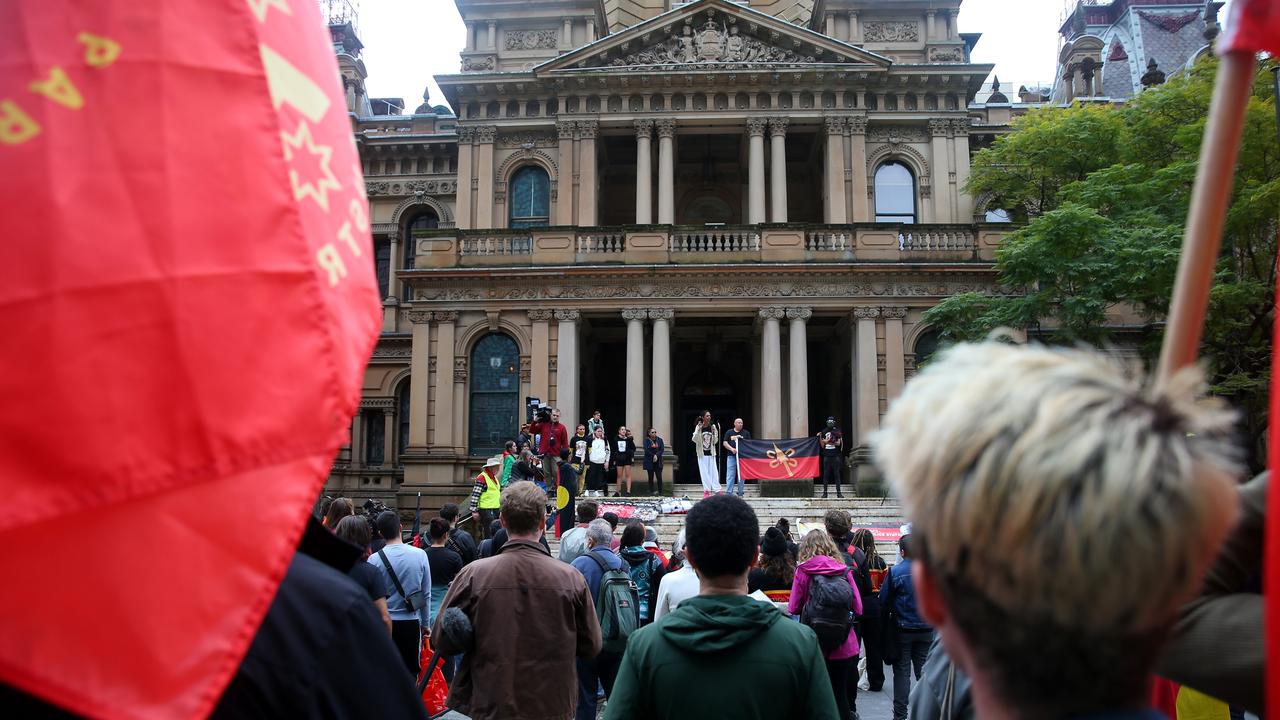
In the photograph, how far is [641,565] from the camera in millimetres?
9531

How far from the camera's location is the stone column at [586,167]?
102 ft

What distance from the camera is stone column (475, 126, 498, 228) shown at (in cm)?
3206

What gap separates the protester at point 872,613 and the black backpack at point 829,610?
1877 millimetres

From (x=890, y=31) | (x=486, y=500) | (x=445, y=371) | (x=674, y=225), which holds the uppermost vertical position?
(x=890, y=31)

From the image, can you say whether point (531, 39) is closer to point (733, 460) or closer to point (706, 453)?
point (706, 453)

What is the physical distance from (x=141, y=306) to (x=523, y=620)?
162 inches

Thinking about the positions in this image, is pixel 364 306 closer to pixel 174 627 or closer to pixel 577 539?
pixel 174 627

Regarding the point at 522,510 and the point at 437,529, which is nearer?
the point at 522,510

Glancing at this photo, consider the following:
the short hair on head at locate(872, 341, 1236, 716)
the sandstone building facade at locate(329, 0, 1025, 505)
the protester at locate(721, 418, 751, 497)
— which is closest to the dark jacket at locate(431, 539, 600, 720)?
the short hair on head at locate(872, 341, 1236, 716)

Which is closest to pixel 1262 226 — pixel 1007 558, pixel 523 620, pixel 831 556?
pixel 831 556

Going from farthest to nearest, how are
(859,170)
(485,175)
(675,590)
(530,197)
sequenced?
(530,197) → (485,175) → (859,170) → (675,590)

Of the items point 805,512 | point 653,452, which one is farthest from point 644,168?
point 805,512

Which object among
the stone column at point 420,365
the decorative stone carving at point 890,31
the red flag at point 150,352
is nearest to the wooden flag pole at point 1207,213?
the red flag at point 150,352

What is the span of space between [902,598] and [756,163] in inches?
919
